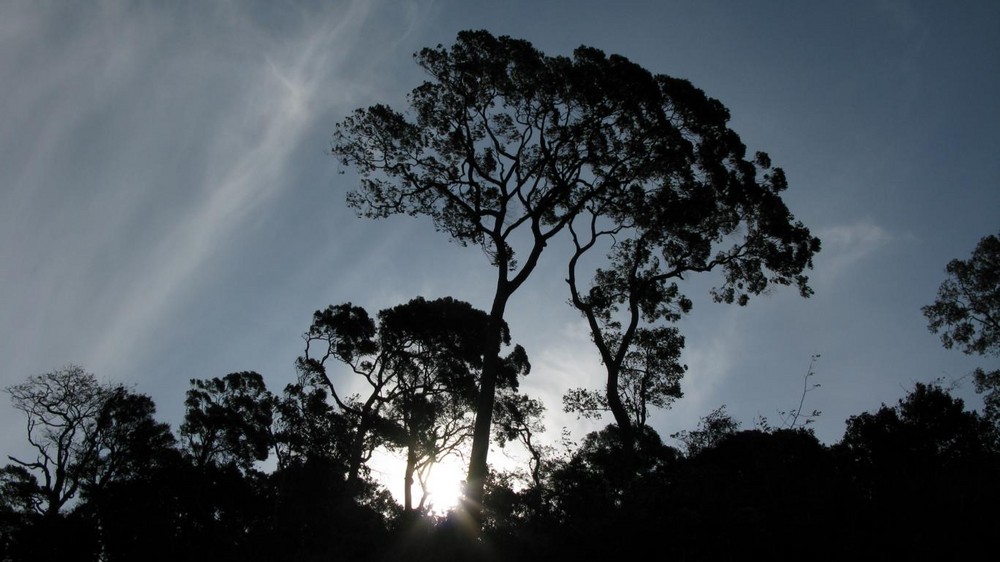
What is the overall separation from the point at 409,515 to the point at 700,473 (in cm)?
579

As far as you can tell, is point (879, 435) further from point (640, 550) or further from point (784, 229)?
point (784, 229)

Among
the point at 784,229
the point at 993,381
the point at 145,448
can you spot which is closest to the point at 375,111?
the point at 784,229

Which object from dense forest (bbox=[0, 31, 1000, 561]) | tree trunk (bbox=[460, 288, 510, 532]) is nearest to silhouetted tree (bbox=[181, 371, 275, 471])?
dense forest (bbox=[0, 31, 1000, 561])

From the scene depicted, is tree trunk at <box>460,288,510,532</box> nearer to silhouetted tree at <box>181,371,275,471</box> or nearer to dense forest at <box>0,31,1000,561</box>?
dense forest at <box>0,31,1000,561</box>

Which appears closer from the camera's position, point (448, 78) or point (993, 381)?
point (448, 78)

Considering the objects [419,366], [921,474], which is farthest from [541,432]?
[921,474]

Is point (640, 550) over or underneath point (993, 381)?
underneath

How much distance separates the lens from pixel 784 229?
20203mm

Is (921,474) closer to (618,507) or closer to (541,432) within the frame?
(618,507)

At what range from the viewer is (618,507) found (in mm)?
9125

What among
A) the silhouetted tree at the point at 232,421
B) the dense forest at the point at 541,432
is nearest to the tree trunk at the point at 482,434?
the dense forest at the point at 541,432

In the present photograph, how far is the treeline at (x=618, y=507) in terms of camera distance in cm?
724

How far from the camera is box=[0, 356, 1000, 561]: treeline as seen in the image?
23.8 ft

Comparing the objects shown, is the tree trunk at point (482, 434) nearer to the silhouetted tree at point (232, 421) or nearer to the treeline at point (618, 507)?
the treeline at point (618, 507)
